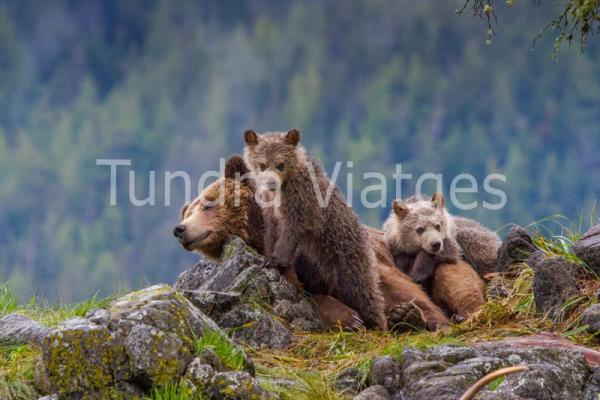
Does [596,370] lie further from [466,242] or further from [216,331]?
[466,242]

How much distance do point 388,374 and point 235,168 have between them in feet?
12.2

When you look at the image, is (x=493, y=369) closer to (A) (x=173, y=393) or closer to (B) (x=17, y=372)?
(A) (x=173, y=393)

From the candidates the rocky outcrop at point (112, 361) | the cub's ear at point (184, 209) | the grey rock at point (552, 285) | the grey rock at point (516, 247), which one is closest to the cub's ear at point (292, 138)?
the cub's ear at point (184, 209)

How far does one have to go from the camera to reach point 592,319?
734 cm

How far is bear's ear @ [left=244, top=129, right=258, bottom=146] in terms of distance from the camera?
355 inches

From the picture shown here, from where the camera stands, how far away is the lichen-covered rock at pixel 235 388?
222 inches

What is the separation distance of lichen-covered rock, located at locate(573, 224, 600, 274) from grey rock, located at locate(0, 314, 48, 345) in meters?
5.32

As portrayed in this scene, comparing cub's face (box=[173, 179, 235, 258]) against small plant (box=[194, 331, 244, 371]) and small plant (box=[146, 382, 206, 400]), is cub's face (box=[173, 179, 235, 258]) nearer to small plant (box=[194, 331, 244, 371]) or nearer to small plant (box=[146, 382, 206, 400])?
small plant (box=[194, 331, 244, 371])

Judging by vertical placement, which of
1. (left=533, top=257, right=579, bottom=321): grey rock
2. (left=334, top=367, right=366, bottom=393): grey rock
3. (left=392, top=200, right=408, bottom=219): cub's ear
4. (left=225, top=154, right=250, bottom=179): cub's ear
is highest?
(left=225, top=154, right=250, bottom=179): cub's ear

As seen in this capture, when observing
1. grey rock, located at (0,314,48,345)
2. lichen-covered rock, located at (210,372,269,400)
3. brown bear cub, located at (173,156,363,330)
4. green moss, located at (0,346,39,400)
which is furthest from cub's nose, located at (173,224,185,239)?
lichen-covered rock, located at (210,372,269,400)

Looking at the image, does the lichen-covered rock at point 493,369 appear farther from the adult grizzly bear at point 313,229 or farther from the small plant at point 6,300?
the small plant at point 6,300

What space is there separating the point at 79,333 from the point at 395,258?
18.7ft

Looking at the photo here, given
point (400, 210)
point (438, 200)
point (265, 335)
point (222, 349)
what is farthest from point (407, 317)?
point (222, 349)

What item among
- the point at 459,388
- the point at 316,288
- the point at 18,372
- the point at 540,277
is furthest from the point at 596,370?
the point at 18,372
